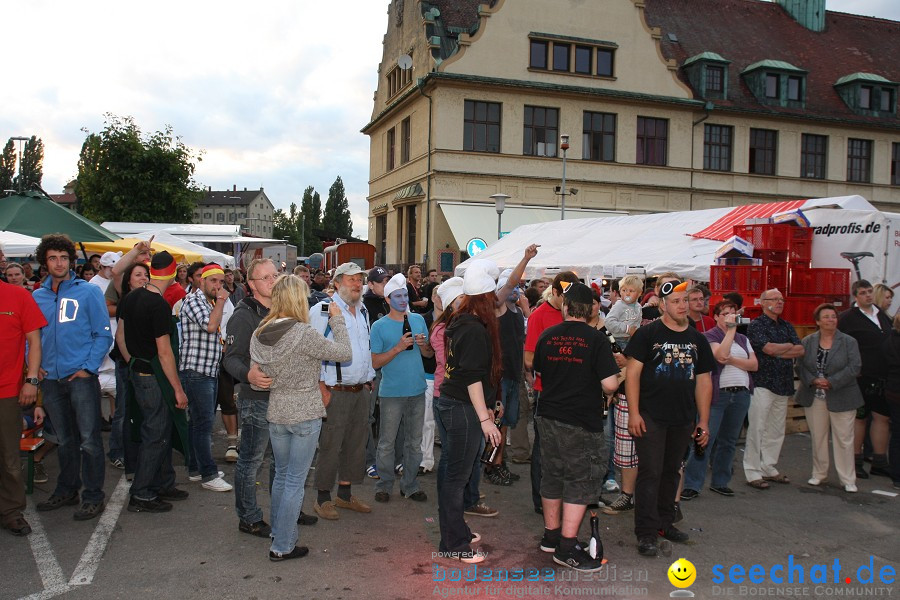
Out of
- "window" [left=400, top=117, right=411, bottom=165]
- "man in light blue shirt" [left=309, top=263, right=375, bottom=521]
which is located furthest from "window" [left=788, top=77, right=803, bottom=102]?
"man in light blue shirt" [left=309, top=263, right=375, bottom=521]

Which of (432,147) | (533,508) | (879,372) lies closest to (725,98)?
(432,147)

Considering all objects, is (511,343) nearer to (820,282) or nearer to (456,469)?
(456,469)

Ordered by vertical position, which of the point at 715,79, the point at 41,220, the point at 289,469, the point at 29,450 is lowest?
the point at 29,450

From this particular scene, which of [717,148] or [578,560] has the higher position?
[717,148]

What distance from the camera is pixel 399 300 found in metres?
5.95

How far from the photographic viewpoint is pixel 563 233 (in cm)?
1880

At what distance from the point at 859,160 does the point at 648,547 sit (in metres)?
35.6

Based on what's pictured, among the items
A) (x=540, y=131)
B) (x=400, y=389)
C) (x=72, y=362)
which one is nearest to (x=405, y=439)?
(x=400, y=389)

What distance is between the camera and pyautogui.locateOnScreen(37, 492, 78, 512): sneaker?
5637 mm

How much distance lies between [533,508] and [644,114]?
27831mm

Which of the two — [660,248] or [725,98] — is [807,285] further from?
[725,98]

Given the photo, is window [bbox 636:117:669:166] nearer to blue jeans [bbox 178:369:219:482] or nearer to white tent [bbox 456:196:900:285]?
white tent [bbox 456:196:900:285]

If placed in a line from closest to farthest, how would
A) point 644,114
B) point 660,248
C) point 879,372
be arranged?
1. point 879,372
2. point 660,248
3. point 644,114

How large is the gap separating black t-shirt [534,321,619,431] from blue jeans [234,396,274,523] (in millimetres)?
2038
